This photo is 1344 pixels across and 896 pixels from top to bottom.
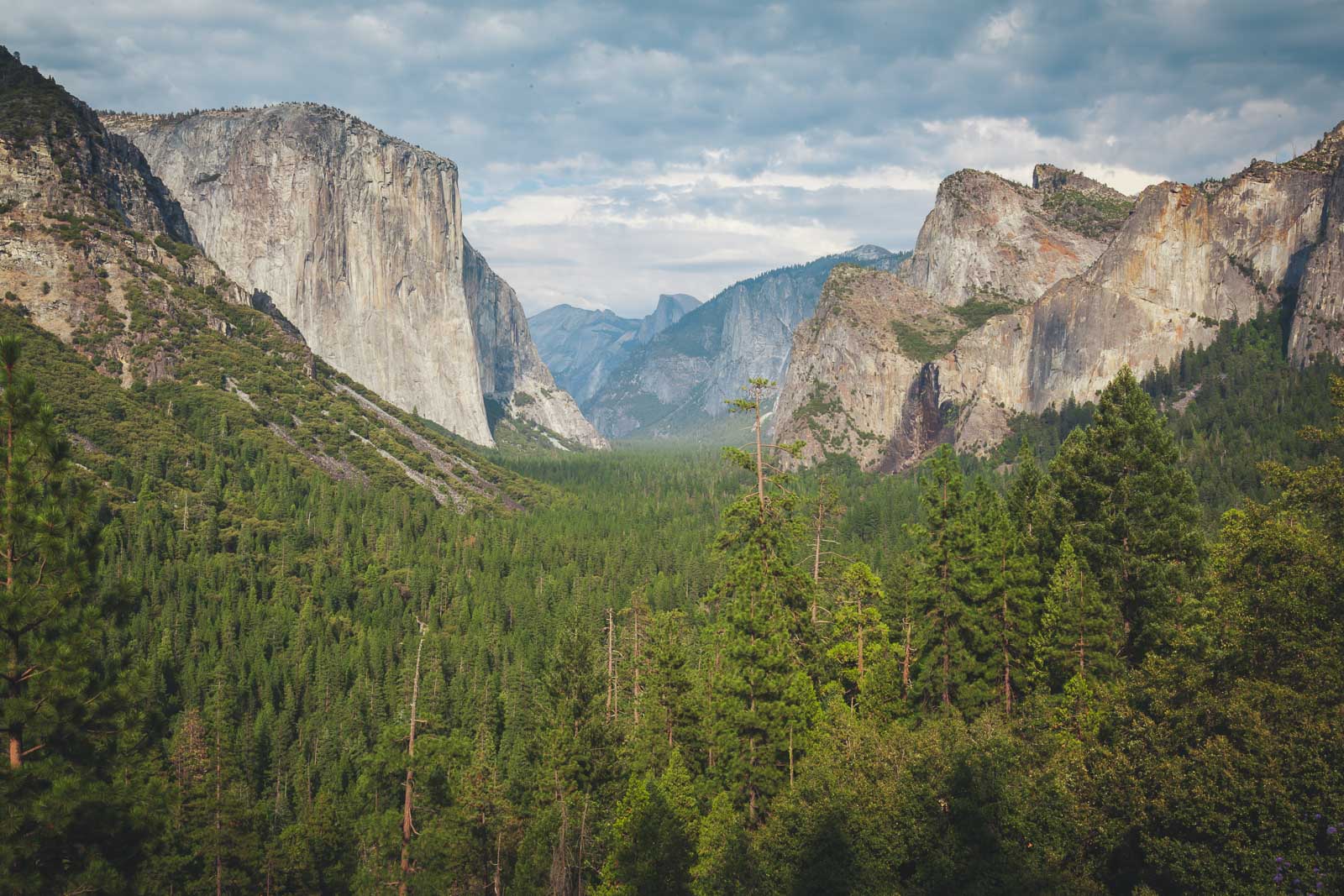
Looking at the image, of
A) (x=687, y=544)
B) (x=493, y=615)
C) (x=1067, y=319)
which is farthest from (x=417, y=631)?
(x=1067, y=319)

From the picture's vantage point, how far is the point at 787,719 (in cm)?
3453

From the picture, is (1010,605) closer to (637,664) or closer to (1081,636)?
(1081,636)

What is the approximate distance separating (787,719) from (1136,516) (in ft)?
54.7

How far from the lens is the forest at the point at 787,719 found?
19359 mm

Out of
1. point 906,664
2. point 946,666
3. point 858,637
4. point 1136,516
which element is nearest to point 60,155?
point 858,637

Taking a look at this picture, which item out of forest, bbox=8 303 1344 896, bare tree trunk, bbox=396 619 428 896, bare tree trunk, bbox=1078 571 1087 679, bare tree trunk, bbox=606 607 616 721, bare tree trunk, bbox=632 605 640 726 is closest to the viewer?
forest, bbox=8 303 1344 896

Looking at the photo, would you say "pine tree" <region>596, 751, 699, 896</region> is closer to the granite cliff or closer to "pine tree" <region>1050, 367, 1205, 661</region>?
"pine tree" <region>1050, 367, 1205, 661</region>

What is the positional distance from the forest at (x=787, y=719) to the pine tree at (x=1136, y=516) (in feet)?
0.44

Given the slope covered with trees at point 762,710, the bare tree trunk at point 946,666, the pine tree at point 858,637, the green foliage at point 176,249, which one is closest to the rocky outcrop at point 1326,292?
the slope covered with trees at point 762,710

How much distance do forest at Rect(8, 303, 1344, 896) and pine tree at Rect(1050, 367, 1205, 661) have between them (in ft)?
0.44

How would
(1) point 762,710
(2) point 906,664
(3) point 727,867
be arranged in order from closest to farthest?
(3) point 727,867
(1) point 762,710
(2) point 906,664

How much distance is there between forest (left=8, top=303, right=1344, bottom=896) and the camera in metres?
19.4

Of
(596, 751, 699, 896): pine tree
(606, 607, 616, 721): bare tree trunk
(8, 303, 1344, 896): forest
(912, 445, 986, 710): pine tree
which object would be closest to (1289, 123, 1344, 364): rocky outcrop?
(8, 303, 1344, 896): forest

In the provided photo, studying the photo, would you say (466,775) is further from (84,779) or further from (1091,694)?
(1091,694)
